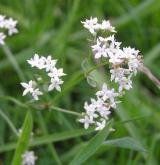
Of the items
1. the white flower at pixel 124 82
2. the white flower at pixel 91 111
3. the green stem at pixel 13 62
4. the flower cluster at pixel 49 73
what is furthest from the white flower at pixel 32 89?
the green stem at pixel 13 62

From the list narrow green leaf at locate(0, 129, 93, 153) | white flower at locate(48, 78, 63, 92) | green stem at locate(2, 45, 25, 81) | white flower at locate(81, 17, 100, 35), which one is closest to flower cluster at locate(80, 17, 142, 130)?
white flower at locate(81, 17, 100, 35)

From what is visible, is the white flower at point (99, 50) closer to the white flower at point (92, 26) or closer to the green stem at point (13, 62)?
the white flower at point (92, 26)

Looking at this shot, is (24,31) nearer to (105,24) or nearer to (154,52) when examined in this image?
(154,52)

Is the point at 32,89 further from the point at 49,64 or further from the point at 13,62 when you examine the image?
the point at 13,62

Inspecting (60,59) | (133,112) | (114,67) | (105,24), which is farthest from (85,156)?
(60,59)

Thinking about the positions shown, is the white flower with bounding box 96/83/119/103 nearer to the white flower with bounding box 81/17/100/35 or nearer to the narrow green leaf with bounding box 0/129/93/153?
the white flower with bounding box 81/17/100/35

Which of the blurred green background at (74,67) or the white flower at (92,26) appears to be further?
the blurred green background at (74,67)

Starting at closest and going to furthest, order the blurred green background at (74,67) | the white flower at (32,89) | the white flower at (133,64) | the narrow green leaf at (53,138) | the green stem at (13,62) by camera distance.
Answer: the white flower at (133,64) → the white flower at (32,89) → the narrow green leaf at (53,138) → the blurred green background at (74,67) → the green stem at (13,62)

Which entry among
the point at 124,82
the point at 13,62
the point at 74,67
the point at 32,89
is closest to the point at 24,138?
the point at 32,89
